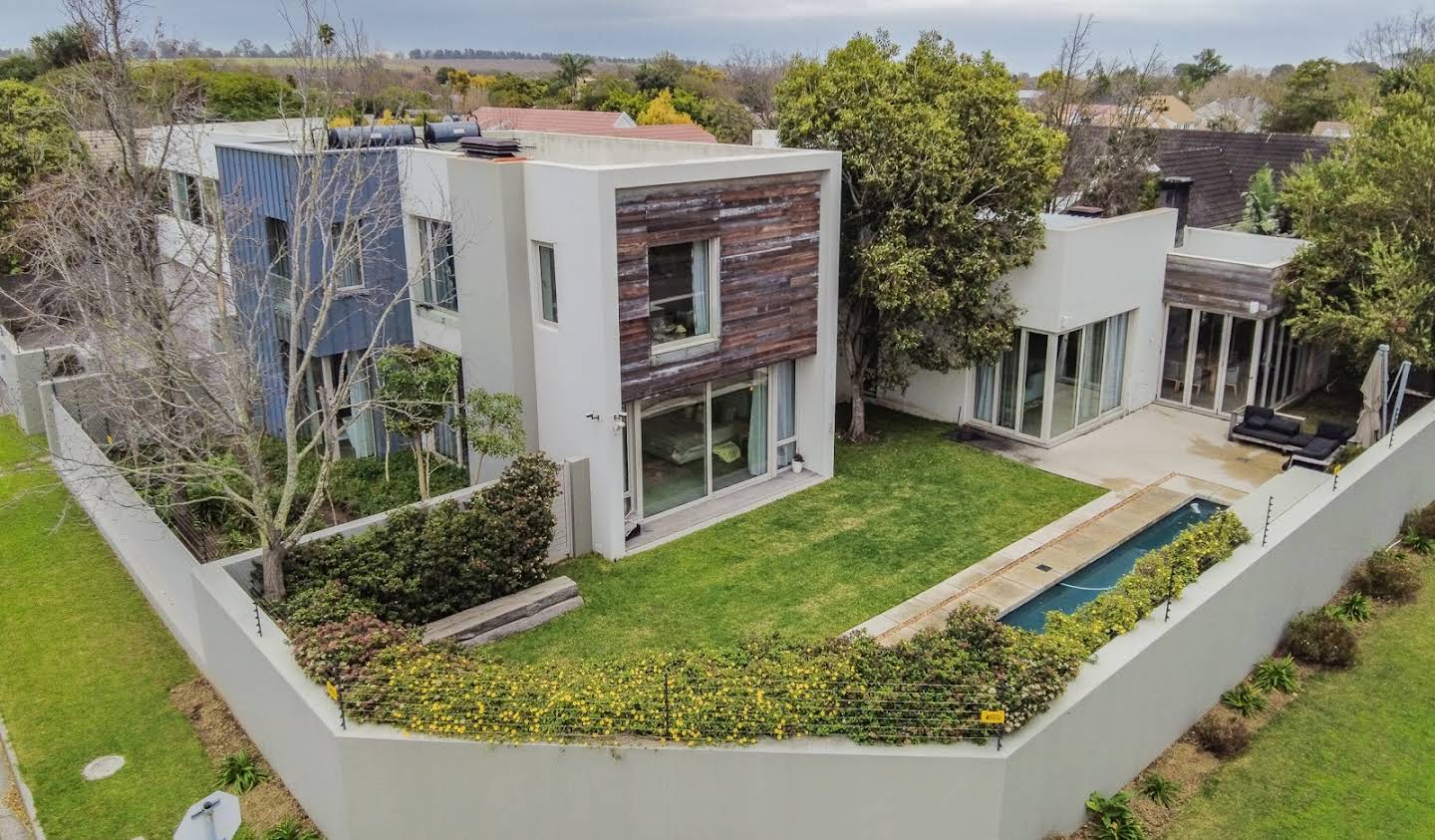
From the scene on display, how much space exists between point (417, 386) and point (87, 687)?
535 centimetres

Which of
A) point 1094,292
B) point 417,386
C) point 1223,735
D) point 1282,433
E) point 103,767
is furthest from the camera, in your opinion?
point 1094,292

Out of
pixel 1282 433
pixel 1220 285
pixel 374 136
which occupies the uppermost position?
pixel 374 136

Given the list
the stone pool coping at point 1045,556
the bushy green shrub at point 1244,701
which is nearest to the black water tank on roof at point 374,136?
the stone pool coping at point 1045,556

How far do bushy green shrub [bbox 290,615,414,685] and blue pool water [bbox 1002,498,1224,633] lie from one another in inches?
302

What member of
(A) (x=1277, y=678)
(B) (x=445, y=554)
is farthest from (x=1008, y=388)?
(B) (x=445, y=554)

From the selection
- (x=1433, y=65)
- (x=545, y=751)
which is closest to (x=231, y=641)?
(x=545, y=751)

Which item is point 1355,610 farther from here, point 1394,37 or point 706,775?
point 1394,37

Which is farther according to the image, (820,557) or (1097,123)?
(1097,123)

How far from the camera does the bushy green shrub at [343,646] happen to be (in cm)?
927

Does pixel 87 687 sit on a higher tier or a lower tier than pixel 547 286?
lower

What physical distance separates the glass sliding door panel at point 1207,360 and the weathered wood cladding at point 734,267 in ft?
30.7

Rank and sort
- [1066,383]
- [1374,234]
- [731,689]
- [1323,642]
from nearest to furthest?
1. [731,689]
2. [1323,642]
3. [1374,234]
4. [1066,383]

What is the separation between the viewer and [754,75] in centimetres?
8556

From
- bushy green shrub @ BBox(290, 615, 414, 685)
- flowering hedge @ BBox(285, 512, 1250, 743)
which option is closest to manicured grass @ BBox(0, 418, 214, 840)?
bushy green shrub @ BBox(290, 615, 414, 685)
